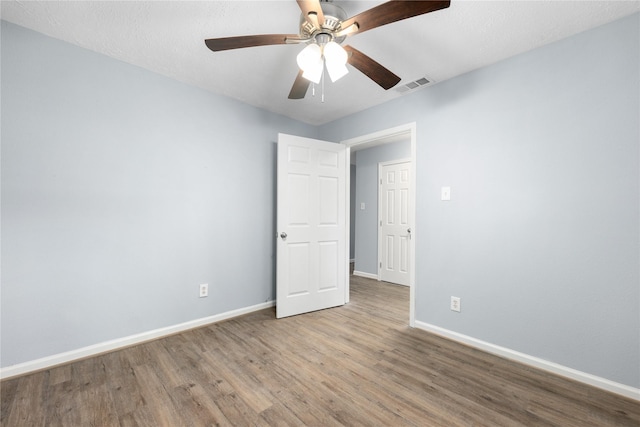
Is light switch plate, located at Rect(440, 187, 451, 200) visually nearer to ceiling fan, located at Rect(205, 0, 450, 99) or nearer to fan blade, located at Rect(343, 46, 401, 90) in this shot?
fan blade, located at Rect(343, 46, 401, 90)

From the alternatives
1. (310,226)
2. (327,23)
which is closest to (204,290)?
(310,226)

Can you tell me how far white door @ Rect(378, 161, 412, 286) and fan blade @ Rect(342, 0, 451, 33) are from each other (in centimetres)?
338

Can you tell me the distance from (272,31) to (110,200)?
6.10 feet

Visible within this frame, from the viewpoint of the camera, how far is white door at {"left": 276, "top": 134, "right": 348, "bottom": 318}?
3.05m

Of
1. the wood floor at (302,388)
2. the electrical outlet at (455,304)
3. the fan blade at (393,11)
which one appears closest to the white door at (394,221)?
the electrical outlet at (455,304)

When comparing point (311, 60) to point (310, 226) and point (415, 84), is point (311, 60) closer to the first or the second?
point (415, 84)

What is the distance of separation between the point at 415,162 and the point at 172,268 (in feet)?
8.57

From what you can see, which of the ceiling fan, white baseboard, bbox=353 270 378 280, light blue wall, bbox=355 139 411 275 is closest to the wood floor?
the ceiling fan

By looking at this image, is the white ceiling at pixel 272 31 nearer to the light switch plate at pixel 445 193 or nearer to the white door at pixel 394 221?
the light switch plate at pixel 445 193

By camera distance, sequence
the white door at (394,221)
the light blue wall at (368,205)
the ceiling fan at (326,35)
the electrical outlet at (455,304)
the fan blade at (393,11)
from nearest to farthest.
Result: 1. the fan blade at (393,11)
2. the ceiling fan at (326,35)
3. the electrical outlet at (455,304)
4. the white door at (394,221)
5. the light blue wall at (368,205)

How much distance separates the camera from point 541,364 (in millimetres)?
2037

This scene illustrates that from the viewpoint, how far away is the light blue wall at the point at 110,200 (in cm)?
194

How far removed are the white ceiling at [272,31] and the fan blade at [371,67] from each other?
0.31 metres


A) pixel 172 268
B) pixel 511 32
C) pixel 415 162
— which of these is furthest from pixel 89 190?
pixel 511 32
